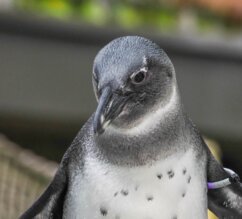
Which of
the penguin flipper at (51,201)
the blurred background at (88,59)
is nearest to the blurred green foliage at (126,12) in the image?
the blurred background at (88,59)

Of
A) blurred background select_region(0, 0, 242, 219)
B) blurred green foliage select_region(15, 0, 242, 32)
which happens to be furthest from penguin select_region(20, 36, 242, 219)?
blurred green foliage select_region(15, 0, 242, 32)

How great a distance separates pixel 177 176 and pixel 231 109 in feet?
4.04

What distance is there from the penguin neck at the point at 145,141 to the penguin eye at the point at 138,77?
0.09ft

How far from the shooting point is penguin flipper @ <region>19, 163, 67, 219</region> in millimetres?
533

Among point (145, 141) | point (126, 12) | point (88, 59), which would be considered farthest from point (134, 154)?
point (126, 12)

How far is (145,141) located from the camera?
50 cm

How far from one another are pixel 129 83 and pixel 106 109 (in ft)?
0.08

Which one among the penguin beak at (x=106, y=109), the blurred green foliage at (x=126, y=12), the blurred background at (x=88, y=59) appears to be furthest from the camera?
the blurred green foliage at (x=126, y=12)

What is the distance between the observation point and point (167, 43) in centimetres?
170

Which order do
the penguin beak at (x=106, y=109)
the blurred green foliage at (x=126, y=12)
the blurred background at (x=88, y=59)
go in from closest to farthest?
the penguin beak at (x=106, y=109), the blurred background at (x=88, y=59), the blurred green foliage at (x=126, y=12)

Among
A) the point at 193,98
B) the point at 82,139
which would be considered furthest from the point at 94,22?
the point at 82,139

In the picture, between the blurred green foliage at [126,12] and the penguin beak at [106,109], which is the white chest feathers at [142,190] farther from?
the blurred green foliage at [126,12]

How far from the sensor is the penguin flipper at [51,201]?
53 centimetres

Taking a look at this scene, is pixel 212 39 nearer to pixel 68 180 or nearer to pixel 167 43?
pixel 167 43
